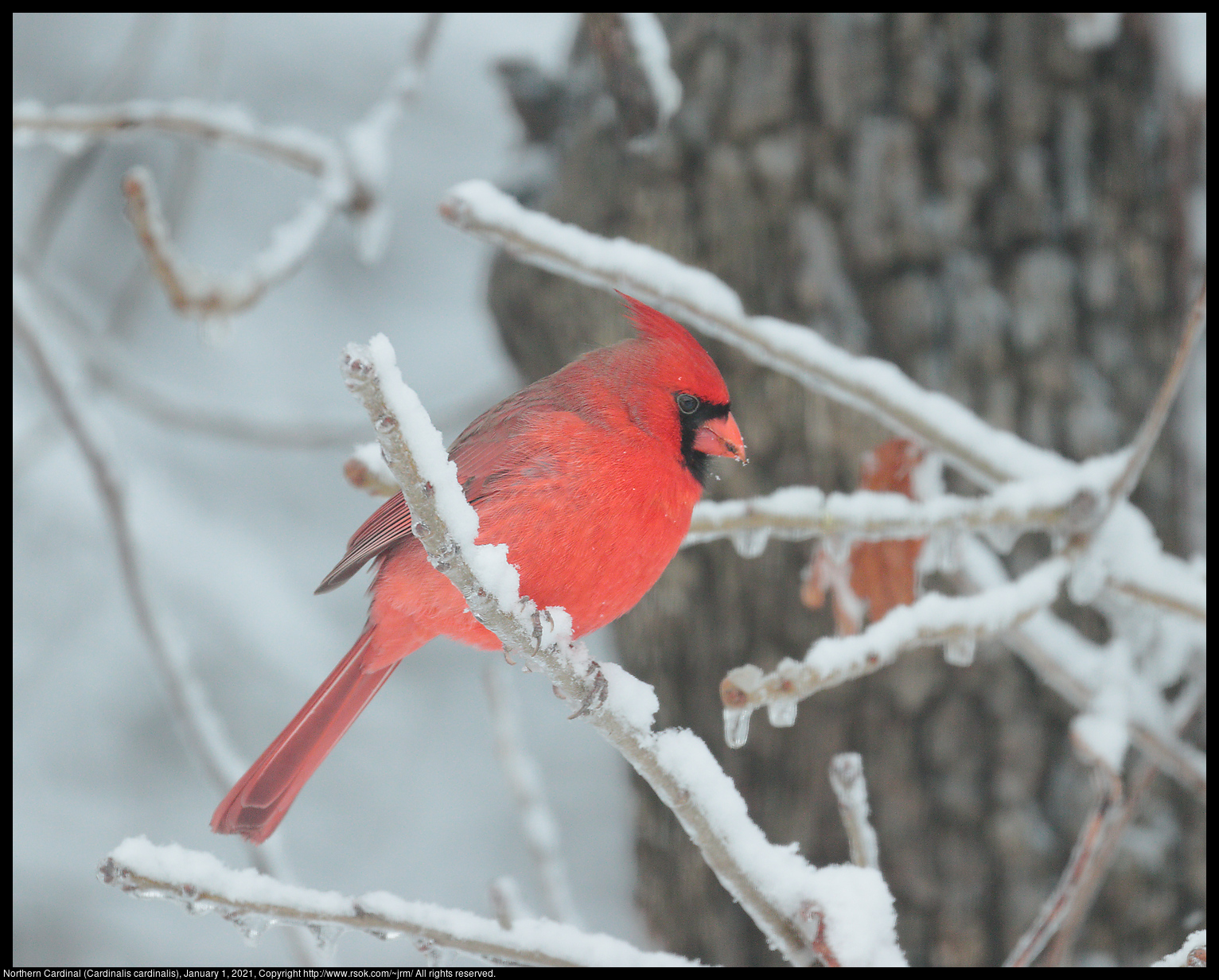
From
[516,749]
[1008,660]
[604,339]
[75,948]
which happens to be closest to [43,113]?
[604,339]

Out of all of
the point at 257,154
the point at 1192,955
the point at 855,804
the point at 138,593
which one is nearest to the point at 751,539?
the point at 855,804

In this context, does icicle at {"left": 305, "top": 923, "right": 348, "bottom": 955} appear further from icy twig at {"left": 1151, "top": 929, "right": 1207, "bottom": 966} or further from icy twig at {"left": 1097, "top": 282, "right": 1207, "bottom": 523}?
icy twig at {"left": 1097, "top": 282, "right": 1207, "bottom": 523}

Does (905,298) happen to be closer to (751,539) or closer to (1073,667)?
(1073,667)

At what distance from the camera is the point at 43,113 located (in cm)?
156

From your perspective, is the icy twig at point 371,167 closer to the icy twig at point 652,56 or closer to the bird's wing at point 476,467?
the icy twig at point 652,56

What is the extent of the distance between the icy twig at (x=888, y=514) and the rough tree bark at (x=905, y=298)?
617 mm

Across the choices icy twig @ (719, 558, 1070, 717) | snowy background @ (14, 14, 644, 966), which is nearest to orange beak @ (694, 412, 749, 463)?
icy twig @ (719, 558, 1070, 717)

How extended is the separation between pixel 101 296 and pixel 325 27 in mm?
1116

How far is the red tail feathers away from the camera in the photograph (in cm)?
106

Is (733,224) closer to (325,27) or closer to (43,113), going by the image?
(43,113)

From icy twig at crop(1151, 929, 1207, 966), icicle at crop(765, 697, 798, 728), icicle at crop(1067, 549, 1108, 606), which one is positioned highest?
icicle at crop(1067, 549, 1108, 606)

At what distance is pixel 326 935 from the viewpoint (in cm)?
93

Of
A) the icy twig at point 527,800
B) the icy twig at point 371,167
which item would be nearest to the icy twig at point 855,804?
the icy twig at point 527,800

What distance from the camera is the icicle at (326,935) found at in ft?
3.00
